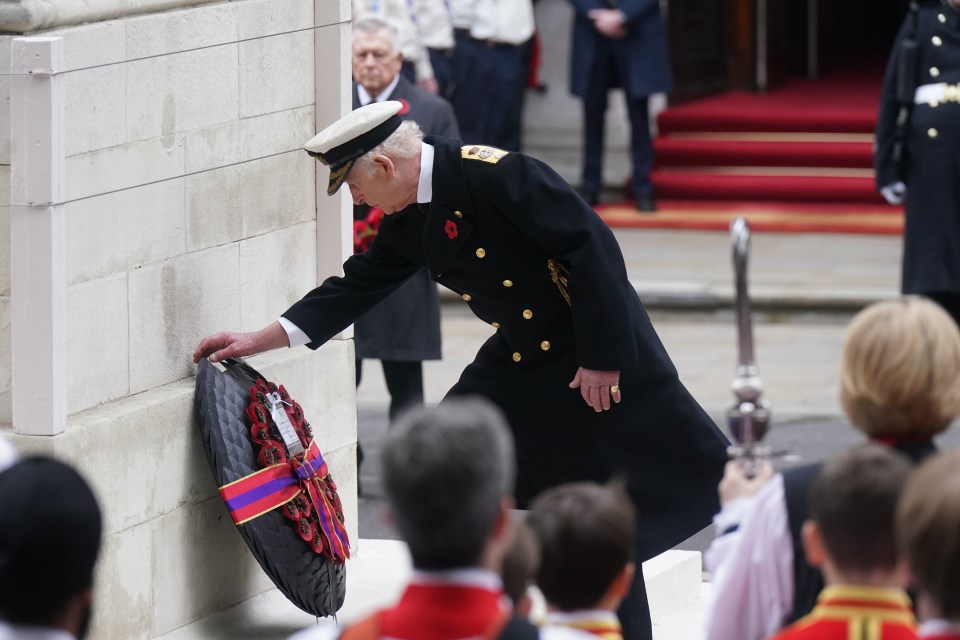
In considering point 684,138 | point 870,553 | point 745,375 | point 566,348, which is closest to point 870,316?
point 745,375

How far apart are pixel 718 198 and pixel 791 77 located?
9.56 ft

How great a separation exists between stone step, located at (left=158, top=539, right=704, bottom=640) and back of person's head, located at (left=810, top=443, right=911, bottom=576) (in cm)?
260

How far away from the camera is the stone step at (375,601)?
547 cm

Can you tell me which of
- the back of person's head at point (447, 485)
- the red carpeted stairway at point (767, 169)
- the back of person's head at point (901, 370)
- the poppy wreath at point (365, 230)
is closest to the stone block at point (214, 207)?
the poppy wreath at point (365, 230)

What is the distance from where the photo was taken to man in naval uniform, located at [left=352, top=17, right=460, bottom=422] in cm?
765

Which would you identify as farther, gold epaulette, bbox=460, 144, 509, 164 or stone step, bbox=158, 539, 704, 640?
stone step, bbox=158, 539, 704, 640

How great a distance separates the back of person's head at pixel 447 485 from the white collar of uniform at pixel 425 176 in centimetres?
246

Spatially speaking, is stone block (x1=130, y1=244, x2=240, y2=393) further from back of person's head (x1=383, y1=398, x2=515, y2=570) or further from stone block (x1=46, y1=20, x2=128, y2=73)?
back of person's head (x1=383, y1=398, x2=515, y2=570)

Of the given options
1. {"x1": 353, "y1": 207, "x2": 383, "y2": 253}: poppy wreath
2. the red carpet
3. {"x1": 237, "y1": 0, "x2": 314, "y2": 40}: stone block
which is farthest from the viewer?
the red carpet

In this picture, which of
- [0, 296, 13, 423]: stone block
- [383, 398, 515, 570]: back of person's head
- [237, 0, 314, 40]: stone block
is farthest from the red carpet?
[383, 398, 515, 570]: back of person's head

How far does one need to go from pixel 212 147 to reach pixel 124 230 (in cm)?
45

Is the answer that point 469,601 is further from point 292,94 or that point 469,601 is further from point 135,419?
point 292,94

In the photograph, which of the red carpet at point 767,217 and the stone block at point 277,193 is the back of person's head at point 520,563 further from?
the red carpet at point 767,217

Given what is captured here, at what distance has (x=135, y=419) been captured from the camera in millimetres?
5066
